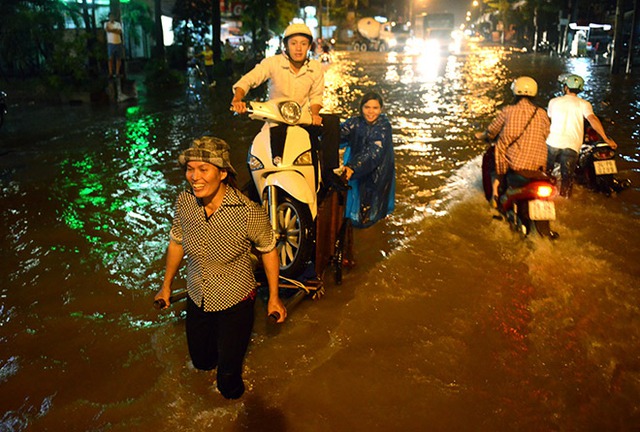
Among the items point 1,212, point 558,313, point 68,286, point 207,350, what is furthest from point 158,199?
point 558,313

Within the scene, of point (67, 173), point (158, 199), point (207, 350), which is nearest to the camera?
point (207, 350)

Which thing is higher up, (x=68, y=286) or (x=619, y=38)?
(x=619, y=38)

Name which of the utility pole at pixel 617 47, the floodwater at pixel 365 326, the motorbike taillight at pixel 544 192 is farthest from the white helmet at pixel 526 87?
the utility pole at pixel 617 47

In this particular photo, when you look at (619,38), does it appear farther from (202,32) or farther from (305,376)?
(305,376)

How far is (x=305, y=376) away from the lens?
11.8 ft

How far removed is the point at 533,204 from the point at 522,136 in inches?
35.0

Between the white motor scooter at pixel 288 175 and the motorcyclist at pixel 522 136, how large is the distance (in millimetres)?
2654

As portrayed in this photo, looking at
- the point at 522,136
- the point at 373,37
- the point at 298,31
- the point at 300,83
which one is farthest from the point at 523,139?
the point at 373,37

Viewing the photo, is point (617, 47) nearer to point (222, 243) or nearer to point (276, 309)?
point (276, 309)

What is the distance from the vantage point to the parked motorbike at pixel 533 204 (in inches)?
218

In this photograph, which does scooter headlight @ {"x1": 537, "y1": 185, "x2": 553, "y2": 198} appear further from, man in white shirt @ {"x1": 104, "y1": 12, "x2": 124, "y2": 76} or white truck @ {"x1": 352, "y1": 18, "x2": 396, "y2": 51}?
white truck @ {"x1": 352, "y1": 18, "x2": 396, "y2": 51}

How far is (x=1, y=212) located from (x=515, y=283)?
5.90 metres

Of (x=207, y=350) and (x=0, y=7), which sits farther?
(x=0, y=7)

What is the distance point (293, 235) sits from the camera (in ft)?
14.7
